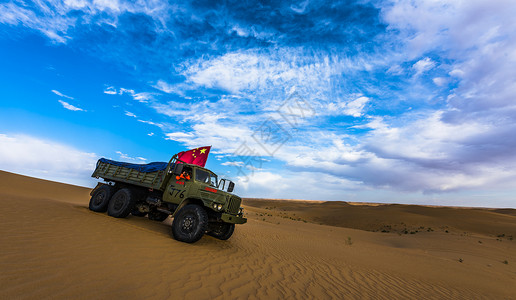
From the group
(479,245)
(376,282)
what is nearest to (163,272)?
(376,282)

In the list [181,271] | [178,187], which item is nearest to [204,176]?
[178,187]

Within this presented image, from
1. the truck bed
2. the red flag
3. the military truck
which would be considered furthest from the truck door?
the red flag

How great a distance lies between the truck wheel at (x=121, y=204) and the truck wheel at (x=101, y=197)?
23.2 inches

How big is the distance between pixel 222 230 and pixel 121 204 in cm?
459

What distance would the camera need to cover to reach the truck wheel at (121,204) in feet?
31.5

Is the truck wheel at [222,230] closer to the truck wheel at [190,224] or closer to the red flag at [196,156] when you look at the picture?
the truck wheel at [190,224]

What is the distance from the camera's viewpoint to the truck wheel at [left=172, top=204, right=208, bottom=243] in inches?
288

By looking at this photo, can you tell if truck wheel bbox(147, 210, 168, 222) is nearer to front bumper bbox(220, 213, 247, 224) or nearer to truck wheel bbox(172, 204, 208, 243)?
truck wheel bbox(172, 204, 208, 243)

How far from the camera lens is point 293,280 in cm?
541

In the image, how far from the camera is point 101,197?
1085cm

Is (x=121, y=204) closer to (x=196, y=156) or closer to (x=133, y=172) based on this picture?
(x=133, y=172)

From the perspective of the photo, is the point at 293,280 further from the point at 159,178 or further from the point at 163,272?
the point at 159,178

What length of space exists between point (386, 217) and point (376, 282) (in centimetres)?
2866

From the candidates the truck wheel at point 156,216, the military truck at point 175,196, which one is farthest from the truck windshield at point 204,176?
the truck wheel at point 156,216
